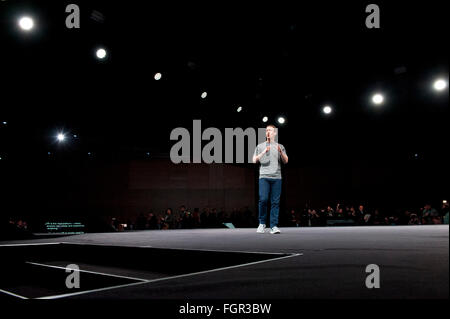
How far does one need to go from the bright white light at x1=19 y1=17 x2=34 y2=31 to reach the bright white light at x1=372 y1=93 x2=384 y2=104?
705 cm

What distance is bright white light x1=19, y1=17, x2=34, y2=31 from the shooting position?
4527mm

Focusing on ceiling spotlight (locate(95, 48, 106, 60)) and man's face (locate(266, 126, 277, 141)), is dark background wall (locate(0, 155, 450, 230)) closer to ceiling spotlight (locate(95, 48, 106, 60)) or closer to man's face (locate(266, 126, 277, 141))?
ceiling spotlight (locate(95, 48, 106, 60))

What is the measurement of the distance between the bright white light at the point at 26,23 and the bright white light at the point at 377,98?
23.1ft

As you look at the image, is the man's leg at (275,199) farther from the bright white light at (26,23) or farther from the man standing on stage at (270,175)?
the bright white light at (26,23)

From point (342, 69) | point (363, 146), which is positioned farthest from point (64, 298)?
point (363, 146)

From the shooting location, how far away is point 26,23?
15.0 feet

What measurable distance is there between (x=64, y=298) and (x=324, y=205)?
13.8m

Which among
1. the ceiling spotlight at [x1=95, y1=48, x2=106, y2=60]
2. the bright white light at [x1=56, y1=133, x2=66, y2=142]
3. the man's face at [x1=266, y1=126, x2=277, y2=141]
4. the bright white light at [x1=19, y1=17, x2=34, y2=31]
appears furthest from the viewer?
the bright white light at [x1=56, y1=133, x2=66, y2=142]

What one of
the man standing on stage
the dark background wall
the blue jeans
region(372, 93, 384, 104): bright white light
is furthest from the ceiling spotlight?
the dark background wall

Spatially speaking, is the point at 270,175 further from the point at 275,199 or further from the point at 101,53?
the point at 101,53

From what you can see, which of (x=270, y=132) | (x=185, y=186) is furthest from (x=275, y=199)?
(x=185, y=186)

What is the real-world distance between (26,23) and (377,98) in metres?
7.25

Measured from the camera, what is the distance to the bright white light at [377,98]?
25.6 feet

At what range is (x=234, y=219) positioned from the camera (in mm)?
11406
